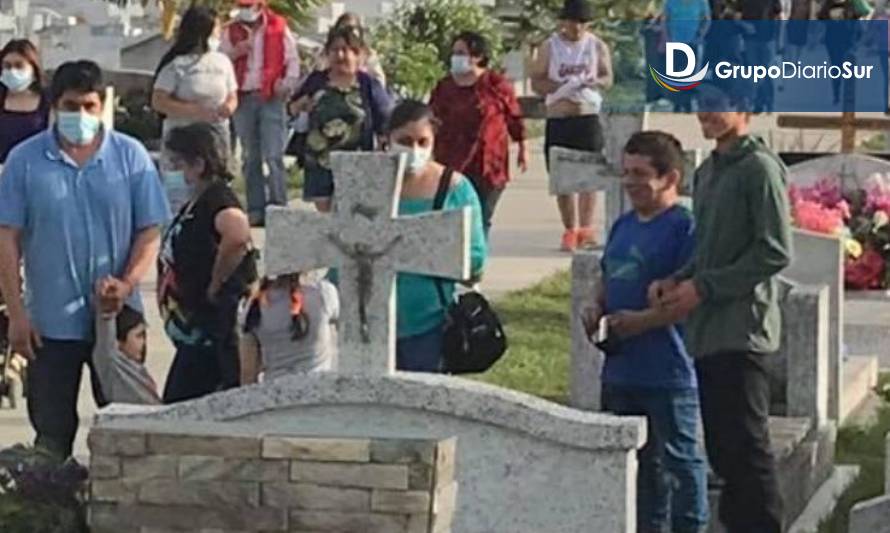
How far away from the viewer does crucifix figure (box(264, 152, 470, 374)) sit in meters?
7.74

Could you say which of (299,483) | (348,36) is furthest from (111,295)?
(348,36)

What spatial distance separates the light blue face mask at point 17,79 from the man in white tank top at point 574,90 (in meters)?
4.49

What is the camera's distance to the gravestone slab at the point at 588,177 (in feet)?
40.7

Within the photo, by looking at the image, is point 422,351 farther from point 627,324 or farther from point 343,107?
point 343,107

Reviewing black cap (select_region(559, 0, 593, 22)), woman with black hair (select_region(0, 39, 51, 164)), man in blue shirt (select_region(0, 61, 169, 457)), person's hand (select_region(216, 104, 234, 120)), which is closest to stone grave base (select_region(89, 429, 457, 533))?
man in blue shirt (select_region(0, 61, 169, 457))

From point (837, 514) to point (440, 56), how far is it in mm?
18679

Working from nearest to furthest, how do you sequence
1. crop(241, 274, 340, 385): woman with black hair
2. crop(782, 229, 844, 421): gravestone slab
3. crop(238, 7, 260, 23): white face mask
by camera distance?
crop(241, 274, 340, 385): woman with black hair, crop(782, 229, 844, 421): gravestone slab, crop(238, 7, 260, 23): white face mask

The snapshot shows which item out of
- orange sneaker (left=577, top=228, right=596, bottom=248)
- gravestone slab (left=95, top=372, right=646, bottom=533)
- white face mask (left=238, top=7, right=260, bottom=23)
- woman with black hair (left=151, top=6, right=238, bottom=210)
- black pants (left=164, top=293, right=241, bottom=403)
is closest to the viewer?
gravestone slab (left=95, top=372, right=646, bottom=533)

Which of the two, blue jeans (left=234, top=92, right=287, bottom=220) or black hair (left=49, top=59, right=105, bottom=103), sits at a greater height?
black hair (left=49, top=59, right=105, bottom=103)

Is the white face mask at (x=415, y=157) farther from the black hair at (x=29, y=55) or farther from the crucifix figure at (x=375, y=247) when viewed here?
the black hair at (x=29, y=55)

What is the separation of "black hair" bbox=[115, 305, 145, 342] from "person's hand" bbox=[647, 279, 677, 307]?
6.22ft

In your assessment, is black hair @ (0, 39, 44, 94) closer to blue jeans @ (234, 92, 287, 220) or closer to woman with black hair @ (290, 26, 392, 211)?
woman with black hair @ (290, 26, 392, 211)

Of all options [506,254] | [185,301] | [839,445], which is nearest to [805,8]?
[506,254]

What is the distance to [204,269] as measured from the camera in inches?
379
